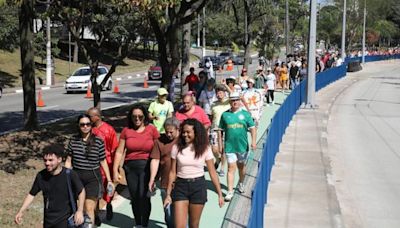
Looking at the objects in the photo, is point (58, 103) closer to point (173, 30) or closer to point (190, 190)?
point (173, 30)

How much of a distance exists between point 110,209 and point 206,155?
7.02 feet

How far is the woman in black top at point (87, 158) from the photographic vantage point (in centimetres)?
636

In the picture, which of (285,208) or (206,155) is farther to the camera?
(285,208)

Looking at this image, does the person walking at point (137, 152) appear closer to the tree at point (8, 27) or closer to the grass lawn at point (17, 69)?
the tree at point (8, 27)

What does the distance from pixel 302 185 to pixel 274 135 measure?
1.61m

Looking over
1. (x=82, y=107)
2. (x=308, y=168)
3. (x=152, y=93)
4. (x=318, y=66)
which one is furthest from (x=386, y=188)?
(x=318, y=66)

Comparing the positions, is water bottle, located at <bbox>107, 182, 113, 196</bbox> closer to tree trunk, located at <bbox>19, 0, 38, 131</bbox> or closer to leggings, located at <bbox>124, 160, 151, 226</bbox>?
leggings, located at <bbox>124, 160, 151, 226</bbox>

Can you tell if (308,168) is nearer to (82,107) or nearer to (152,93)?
(82,107)

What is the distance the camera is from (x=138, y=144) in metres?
6.91

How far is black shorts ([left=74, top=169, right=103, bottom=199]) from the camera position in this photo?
251 inches

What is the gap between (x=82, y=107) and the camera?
23906mm

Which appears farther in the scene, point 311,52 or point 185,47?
point 311,52

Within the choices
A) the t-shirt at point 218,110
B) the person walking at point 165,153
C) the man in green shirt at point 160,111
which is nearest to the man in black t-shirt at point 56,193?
the person walking at point 165,153

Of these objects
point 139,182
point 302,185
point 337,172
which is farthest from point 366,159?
point 139,182
